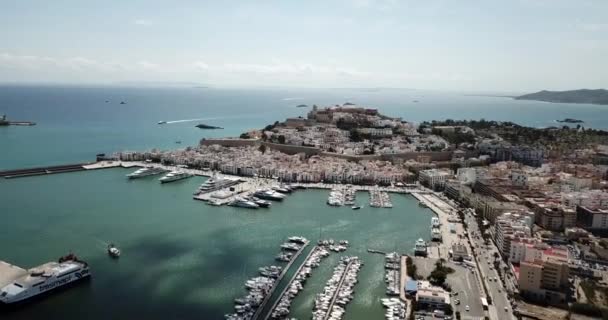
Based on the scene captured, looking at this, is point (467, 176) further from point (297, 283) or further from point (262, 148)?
point (297, 283)

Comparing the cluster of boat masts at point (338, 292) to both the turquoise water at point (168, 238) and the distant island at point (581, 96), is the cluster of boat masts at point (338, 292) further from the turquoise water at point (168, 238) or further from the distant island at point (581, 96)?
→ the distant island at point (581, 96)

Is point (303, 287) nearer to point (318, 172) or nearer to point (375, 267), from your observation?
point (375, 267)

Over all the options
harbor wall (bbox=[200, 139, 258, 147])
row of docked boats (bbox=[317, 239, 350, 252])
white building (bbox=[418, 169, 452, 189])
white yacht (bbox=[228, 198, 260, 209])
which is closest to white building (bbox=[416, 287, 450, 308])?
row of docked boats (bbox=[317, 239, 350, 252])

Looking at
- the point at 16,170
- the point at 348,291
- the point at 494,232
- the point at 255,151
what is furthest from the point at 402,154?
the point at 16,170

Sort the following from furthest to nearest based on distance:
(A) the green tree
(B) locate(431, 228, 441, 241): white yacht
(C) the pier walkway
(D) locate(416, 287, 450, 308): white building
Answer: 1. (A) the green tree
2. (B) locate(431, 228, 441, 241): white yacht
3. (D) locate(416, 287, 450, 308): white building
4. (C) the pier walkway

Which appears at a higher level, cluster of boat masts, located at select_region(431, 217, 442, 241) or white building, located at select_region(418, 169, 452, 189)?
white building, located at select_region(418, 169, 452, 189)

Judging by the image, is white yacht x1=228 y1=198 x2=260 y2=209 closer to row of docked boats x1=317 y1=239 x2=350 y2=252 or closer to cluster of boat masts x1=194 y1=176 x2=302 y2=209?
cluster of boat masts x1=194 y1=176 x2=302 y2=209
